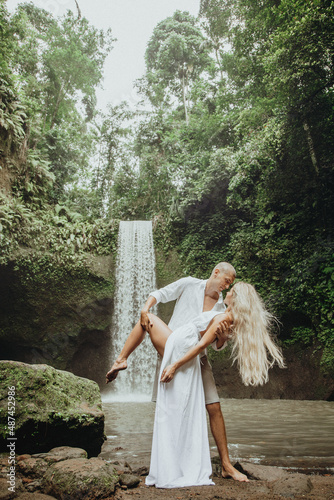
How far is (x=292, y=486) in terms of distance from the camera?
7.32 feet

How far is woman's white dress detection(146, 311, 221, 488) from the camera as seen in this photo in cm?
232

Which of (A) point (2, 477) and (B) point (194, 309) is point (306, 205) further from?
(A) point (2, 477)

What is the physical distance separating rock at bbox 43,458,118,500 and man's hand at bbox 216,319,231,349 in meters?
1.23

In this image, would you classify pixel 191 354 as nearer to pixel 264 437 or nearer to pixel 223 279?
pixel 223 279

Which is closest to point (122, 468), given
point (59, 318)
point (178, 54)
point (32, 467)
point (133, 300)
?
point (32, 467)

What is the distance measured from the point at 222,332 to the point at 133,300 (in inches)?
403

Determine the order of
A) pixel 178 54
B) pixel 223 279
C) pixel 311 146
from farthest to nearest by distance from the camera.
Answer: pixel 178 54 → pixel 311 146 → pixel 223 279

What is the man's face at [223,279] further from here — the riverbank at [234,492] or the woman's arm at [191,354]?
the riverbank at [234,492]

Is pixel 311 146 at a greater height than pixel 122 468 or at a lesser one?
greater

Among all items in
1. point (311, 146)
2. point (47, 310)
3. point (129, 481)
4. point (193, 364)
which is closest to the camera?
point (129, 481)

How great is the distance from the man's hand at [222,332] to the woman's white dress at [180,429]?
0.61ft

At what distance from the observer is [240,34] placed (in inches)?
518

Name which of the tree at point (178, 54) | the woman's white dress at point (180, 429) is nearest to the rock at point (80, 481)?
the woman's white dress at point (180, 429)

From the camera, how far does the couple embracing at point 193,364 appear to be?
237 cm
